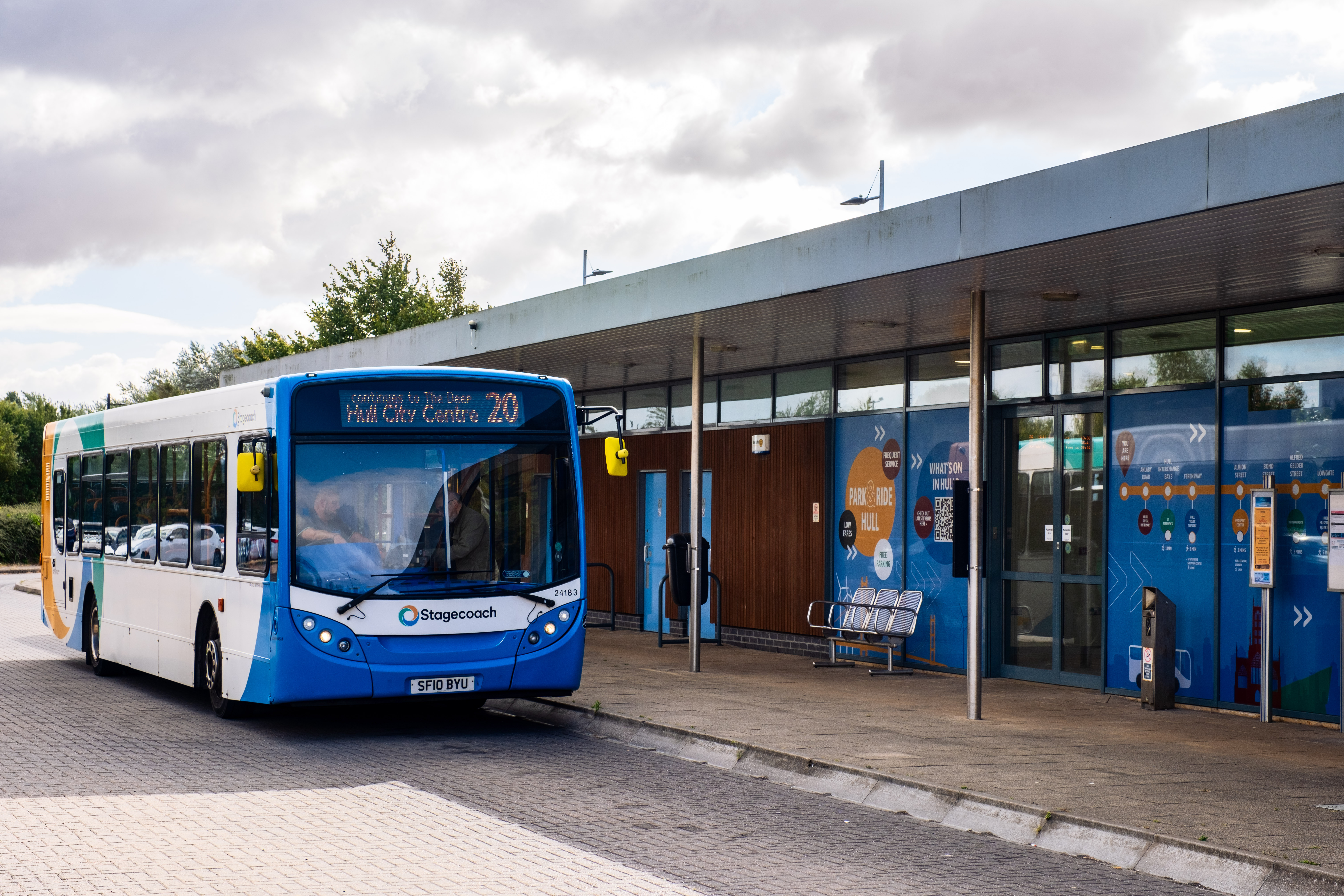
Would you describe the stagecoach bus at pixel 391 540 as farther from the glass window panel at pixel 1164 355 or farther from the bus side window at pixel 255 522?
the glass window panel at pixel 1164 355

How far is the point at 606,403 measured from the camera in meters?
22.0

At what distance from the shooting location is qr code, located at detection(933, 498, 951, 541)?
49.2 feet

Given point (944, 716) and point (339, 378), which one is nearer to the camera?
point (339, 378)

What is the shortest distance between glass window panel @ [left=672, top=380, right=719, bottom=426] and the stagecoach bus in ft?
25.3

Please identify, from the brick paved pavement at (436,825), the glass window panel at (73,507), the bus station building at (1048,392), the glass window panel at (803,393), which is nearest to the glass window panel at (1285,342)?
the bus station building at (1048,392)

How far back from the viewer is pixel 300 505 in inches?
396

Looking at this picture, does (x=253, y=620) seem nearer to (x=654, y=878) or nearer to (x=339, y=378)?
(x=339, y=378)

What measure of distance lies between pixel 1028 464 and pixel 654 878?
9026 millimetres

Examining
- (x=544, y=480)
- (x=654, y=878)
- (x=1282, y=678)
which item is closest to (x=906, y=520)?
(x=1282, y=678)

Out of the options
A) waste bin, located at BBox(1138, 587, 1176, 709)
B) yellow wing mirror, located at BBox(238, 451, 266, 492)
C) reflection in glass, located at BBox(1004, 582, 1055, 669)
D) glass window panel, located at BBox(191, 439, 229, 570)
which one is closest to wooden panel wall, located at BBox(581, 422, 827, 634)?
reflection in glass, located at BBox(1004, 582, 1055, 669)

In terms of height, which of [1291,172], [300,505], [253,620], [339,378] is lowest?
[253,620]

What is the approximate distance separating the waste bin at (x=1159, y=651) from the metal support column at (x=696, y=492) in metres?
4.31

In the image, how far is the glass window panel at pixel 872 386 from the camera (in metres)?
15.9

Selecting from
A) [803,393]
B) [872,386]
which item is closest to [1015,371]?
[872,386]
